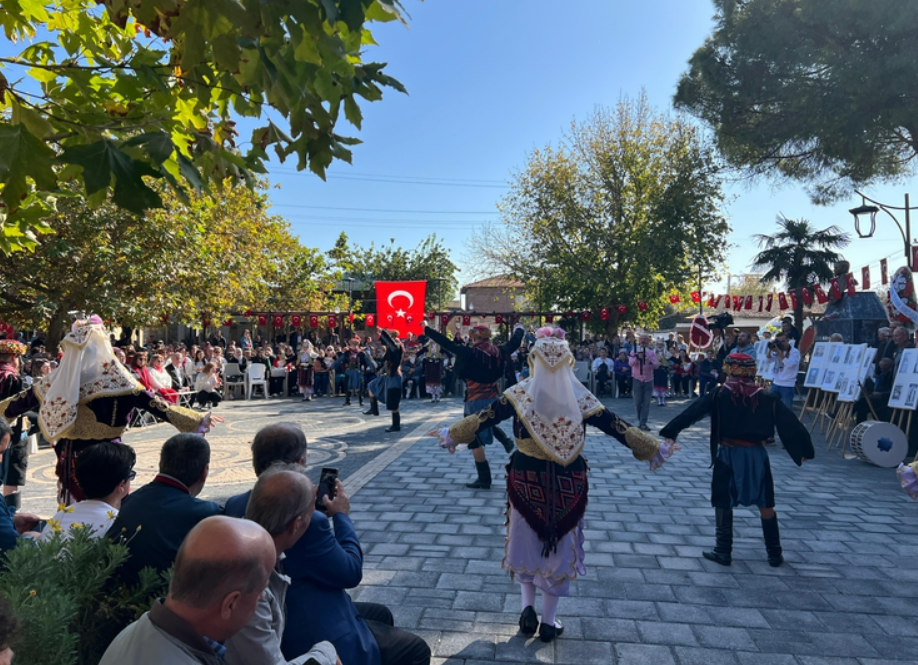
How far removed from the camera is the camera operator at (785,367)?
36.1 feet

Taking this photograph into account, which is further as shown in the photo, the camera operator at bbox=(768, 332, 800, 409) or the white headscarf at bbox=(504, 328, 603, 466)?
the camera operator at bbox=(768, 332, 800, 409)

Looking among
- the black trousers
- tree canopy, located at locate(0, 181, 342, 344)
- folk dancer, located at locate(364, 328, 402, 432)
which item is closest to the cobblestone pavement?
the black trousers

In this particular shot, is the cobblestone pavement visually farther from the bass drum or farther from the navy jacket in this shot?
the navy jacket

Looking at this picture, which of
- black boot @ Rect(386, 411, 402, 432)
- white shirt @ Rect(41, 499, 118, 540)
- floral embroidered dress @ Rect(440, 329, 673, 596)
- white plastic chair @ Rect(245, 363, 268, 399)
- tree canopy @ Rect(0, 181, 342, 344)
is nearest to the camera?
white shirt @ Rect(41, 499, 118, 540)

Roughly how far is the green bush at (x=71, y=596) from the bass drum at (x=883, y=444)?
972 centimetres

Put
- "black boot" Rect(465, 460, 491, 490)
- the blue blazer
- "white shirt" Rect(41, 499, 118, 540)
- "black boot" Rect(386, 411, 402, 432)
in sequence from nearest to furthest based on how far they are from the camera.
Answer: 1. the blue blazer
2. "white shirt" Rect(41, 499, 118, 540)
3. "black boot" Rect(465, 460, 491, 490)
4. "black boot" Rect(386, 411, 402, 432)

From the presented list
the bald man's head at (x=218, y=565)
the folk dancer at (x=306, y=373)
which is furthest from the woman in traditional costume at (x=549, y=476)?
the folk dancer at (x=306, y=373)

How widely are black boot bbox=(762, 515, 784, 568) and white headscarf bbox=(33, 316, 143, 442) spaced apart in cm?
550

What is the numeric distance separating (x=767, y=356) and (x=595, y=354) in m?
10.8

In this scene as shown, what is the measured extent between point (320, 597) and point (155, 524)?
777 mm

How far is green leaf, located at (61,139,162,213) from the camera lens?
2242 millimetres

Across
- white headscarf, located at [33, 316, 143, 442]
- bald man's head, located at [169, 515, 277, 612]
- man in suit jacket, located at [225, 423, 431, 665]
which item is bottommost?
man in suit jacket, located at [225, 423, 431, 665]

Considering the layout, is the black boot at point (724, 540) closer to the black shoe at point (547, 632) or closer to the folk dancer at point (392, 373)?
the black shoe at point (547, 632)

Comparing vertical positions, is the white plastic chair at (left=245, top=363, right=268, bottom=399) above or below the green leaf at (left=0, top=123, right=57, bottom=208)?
below
